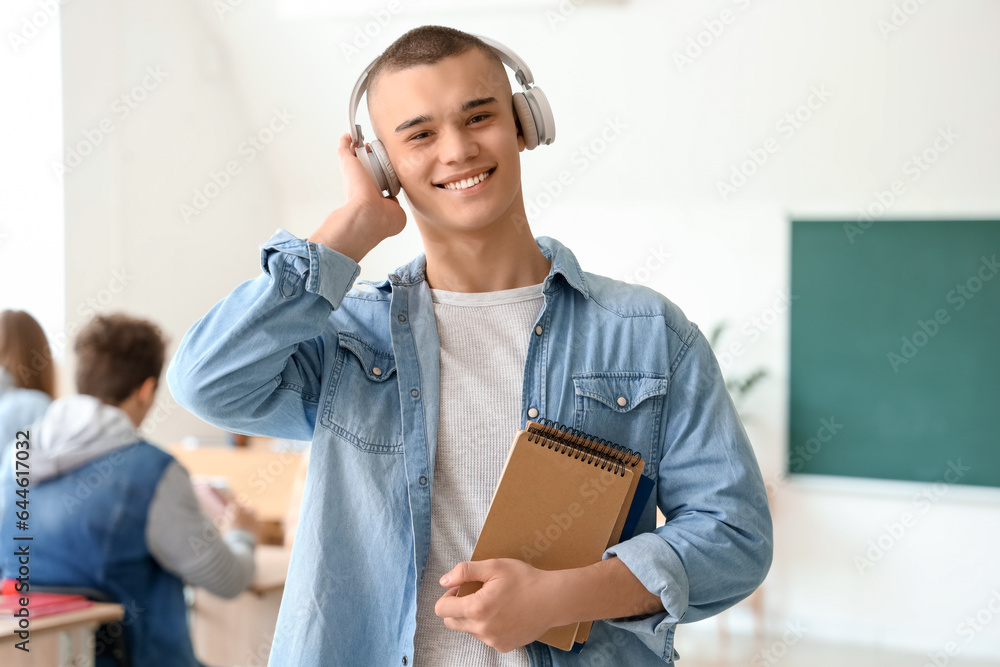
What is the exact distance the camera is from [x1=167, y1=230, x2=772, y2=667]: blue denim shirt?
1039 mm

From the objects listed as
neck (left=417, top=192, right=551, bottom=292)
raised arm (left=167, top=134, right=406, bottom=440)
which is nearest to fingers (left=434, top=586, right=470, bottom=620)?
raised arm (left=167, top=134, right=406, bottom=440)

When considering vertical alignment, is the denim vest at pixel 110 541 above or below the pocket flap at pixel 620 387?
below

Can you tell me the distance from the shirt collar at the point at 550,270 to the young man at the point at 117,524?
1558 millimetres

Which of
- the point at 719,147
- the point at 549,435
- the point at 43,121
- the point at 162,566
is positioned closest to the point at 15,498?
the point at 162,566

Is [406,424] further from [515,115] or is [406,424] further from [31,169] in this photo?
[31,169]

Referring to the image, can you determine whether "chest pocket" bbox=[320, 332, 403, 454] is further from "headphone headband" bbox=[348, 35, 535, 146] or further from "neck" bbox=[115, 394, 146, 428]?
"neck" bbox=[115, 394, 146, 428]

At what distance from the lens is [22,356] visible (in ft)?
9.58

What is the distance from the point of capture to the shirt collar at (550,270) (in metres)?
1.19

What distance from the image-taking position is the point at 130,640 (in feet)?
7.86

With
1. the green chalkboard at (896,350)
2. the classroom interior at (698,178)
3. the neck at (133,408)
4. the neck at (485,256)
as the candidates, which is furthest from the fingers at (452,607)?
the green chalkboard at (896,350)

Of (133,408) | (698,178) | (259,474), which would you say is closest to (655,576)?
(133,408)

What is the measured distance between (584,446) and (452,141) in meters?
0.46

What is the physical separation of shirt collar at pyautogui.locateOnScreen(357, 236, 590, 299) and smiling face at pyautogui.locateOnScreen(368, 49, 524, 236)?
0.31 feet

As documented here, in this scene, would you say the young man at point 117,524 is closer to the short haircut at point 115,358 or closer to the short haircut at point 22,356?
the short haircut at point 115,358
